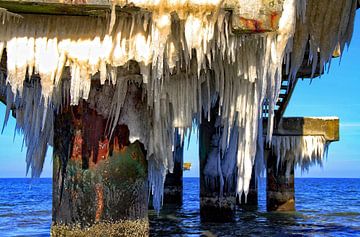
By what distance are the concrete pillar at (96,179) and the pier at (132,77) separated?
0.05 ft

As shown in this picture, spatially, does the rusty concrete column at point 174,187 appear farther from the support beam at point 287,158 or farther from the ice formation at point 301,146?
the ice formation at point 301,146

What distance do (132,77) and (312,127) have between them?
43.3ft

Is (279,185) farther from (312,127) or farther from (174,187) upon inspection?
(174,187)

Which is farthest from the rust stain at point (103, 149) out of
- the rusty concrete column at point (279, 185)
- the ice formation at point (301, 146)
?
the rusty concrete column at point (279, 185)

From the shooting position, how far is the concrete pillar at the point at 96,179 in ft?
26.8

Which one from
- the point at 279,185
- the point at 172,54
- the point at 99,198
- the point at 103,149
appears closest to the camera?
the point at 172,54

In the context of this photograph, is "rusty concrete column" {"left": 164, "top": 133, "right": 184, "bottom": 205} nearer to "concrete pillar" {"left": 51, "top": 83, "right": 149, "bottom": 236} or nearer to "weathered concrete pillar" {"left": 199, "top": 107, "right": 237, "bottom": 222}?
"weathered concrete pillar" {"left": 199, "top": 107, "right": 237, "bottom": 222}

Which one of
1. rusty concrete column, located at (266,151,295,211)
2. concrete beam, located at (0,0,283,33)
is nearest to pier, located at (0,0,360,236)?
concrete beam, located at (0,0,283,33)

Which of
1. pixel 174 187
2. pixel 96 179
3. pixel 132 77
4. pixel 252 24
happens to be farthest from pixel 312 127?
pixel 96 179

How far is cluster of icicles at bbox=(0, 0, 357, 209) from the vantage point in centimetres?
766

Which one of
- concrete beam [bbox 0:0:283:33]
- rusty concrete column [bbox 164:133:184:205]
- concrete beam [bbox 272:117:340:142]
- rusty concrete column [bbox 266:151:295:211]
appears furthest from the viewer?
rusty concrete column [bbox 164:133:184:205]

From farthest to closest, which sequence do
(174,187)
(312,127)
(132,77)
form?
(174,187) → (312,127) → (132,77)

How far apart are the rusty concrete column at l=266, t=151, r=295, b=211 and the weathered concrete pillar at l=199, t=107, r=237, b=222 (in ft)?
21.4

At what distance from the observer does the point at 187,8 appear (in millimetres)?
7461
